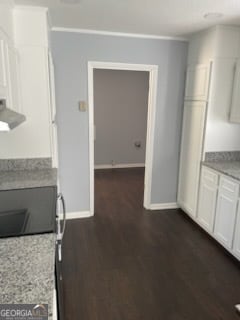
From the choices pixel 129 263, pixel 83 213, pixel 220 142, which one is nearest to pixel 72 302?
pixel 129 263

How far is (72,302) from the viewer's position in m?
2.08

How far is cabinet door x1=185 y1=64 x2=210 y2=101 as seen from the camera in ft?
9.93

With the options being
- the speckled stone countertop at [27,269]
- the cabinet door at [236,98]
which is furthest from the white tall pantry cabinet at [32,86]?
the cabinet door at [236,98]

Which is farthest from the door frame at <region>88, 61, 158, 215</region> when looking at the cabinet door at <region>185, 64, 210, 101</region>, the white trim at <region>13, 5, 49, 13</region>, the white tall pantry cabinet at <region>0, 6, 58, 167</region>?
the white trim at <region>13, 5, 49, 13</region>

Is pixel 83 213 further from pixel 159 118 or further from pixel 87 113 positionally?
pixel 159 118

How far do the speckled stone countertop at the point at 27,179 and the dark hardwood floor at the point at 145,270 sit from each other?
3.12ft

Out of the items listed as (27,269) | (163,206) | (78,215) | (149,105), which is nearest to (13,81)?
(27,269)

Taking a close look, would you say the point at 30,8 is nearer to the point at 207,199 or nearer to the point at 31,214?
the point at 31,214

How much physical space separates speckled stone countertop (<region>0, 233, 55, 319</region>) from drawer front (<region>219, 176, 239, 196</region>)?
1.93 metres

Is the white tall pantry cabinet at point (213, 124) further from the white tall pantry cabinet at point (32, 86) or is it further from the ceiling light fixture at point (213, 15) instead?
the white tall pantry cabinet at point (32, 86)

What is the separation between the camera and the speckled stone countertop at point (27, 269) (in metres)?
0.95

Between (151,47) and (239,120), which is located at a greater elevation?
(151,47)

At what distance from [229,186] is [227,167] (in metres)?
0.33

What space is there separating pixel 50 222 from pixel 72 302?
0.97 meters
